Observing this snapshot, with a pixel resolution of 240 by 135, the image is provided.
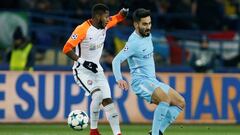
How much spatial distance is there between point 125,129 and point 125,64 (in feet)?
11.6

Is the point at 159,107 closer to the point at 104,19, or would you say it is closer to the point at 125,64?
the point at 104,19

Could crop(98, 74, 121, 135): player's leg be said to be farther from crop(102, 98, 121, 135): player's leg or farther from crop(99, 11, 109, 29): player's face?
crop(99, 11, 109, 29): player's face

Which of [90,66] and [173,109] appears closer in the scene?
[173,109]

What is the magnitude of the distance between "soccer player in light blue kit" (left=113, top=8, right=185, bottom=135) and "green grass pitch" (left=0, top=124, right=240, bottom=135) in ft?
7.58

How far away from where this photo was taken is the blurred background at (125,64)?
18.9m

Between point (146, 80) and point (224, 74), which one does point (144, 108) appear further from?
point (146, 80)

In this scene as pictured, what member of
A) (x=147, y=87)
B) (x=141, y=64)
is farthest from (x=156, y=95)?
(x=141, y=64)

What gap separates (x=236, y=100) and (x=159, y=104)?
5607 millimetres

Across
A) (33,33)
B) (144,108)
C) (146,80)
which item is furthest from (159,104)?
(33,33)

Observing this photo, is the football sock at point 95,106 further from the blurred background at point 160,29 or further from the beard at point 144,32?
the blurred background at point 160,29

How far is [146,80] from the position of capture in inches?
552

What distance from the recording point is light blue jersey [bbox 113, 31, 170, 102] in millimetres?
13920

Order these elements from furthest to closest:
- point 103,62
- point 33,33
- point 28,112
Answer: point 33,33, point 103,62, point 28,112

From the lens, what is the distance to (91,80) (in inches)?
587
